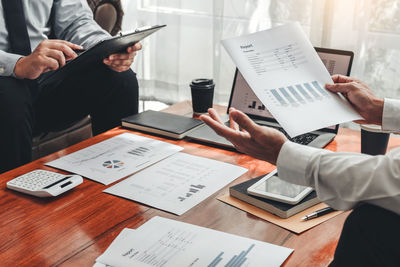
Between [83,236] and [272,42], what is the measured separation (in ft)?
2.07

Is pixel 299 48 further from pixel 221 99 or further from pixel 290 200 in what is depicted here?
pixel 221 99

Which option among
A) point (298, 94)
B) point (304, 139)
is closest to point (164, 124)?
point (304, 139)

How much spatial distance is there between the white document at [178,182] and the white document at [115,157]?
40mm

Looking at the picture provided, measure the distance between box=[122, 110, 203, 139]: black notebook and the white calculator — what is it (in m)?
0.39

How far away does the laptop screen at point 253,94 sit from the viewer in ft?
4.67

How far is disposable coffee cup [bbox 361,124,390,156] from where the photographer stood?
1.21 metres

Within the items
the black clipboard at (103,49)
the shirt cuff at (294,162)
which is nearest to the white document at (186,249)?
the shirt cuff at (294,162)

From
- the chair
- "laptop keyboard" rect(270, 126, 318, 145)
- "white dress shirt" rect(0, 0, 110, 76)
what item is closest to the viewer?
"laptop keyboard" rect(270, 126, 318, 145)

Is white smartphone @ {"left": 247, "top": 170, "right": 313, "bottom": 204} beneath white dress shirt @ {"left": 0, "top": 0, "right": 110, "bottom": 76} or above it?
beneath

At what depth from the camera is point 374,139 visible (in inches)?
48.2

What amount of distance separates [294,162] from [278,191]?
0.17 m

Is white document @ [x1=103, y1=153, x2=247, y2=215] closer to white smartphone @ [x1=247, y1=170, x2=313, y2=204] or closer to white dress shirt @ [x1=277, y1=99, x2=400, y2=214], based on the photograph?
white smartphone @ [x1=247, y1=170, x2=313, y2=204]

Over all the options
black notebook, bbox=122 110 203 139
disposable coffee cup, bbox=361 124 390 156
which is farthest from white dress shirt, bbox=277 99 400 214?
black notebook, bbox=122 110 203 139

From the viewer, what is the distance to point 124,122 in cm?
149
